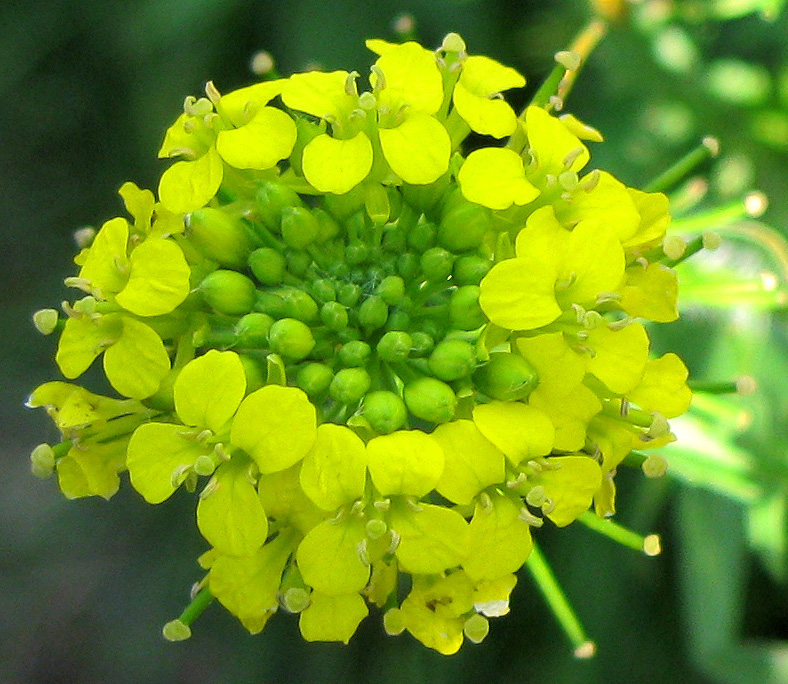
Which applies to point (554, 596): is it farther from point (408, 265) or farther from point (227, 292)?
point (227, 292)

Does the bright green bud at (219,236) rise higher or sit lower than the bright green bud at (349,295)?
higher

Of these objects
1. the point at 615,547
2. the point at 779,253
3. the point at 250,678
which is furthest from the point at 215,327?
the point at 250,678

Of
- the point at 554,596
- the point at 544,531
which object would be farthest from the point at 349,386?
the point at 544,531

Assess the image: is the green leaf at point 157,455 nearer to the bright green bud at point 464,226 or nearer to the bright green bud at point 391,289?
the bright green bud at point 391,289

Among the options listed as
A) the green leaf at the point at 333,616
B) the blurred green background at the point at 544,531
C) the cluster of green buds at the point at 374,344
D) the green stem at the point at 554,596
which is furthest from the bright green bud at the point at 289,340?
the blurred green background at the point at 544,531

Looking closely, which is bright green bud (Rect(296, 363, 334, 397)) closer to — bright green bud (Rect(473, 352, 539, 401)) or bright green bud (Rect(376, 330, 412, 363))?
bright green bud (Rect(376, 330, 412, 363))

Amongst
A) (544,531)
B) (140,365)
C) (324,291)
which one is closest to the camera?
(140,365)

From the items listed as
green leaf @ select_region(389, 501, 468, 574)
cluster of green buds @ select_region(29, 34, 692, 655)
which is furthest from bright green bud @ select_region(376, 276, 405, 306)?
green leaf @ select_region(389, 501, 468, 574)

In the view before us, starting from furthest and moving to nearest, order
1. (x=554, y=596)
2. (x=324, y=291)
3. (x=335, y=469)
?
(x=554, y=596) < (x=324, y=291) < (x=335, y=469)
